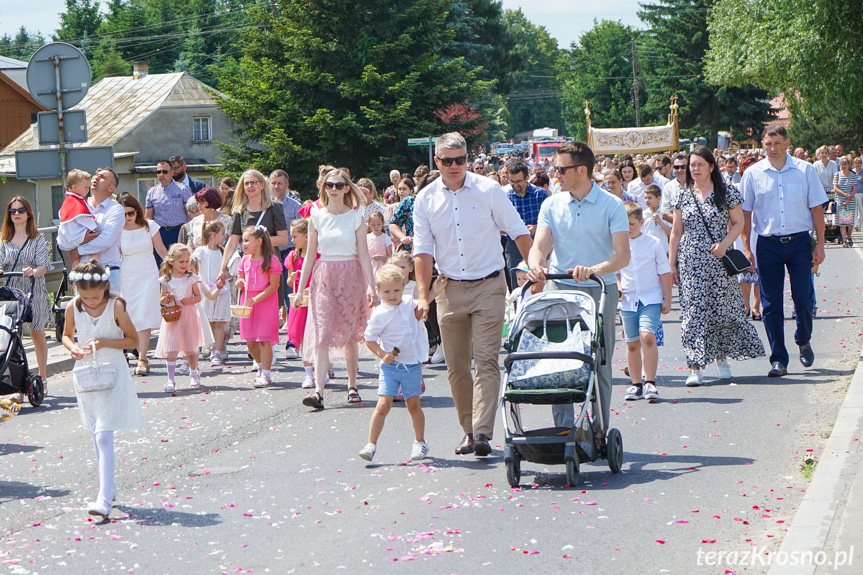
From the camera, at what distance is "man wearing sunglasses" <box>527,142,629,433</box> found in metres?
7.62

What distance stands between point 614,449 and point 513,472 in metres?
0.68

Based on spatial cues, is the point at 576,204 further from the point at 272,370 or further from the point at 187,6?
the point at 187,6

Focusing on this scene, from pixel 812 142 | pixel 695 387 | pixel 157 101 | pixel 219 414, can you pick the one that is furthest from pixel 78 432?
pixel 157 101

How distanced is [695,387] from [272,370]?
4647 mm

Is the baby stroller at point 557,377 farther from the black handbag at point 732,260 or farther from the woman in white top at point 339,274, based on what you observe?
the black handbag at point 732,260

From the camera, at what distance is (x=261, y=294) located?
37.9 ft

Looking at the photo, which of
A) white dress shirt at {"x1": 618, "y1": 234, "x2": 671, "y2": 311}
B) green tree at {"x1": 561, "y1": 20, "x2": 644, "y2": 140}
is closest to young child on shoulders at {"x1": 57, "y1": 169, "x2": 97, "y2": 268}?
white dress shirt at {"x1": 618, "y1": 234, "x2": 671, "y2": 311}

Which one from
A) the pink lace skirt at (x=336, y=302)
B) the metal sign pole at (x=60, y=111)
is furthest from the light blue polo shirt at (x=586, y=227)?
the metal sign pole at (x=60, y=111)

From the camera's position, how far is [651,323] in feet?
32.5

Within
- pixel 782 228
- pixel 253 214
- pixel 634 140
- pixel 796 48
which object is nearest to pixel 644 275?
pixel 782 228

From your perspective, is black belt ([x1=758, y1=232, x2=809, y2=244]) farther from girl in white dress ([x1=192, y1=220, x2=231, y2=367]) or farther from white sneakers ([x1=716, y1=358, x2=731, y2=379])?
girl in white dress ([x1=192, y1=220, x2=231, y2=367])

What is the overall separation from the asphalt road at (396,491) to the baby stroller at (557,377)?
8.5 inches

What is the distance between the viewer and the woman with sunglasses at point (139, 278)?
40.9ft

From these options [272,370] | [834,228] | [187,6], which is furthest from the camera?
[187,6]
